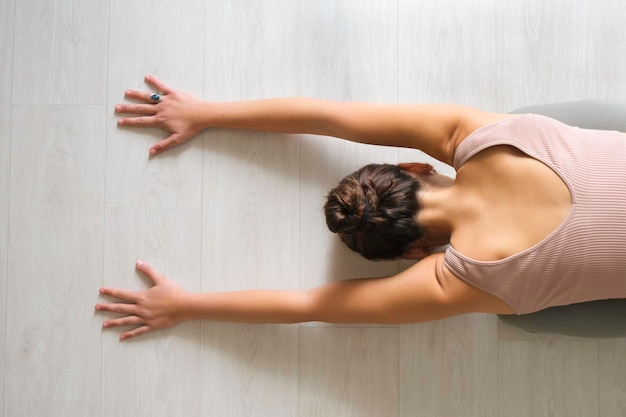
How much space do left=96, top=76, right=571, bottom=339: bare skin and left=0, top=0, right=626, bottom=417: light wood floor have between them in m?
0.07

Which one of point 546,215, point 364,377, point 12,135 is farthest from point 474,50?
point 12,135

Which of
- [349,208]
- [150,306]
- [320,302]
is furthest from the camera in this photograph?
[150,306]

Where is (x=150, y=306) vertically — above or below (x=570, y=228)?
below

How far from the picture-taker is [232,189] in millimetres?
1381

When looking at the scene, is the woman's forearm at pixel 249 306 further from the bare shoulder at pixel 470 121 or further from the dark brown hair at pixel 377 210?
the bare shoulder at pixel 470 121

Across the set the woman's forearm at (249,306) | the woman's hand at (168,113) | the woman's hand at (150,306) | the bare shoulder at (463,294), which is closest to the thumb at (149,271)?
the woman's hand at (150,306)

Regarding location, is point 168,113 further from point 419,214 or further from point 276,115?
point 419,214

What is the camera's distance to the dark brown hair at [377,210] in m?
0.98

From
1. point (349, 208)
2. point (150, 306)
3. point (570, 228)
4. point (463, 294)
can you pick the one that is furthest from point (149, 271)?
point (570, 228)

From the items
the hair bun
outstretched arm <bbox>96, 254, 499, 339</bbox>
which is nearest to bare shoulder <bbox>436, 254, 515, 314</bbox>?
outstretched arm <bbox>96, 254, 499, 339</bbox>

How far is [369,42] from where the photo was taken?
138 cm

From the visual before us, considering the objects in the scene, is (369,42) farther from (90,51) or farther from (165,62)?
(90,51)

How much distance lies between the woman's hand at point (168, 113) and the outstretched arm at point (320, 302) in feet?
1.27

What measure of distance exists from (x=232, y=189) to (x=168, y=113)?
0.93 ft
